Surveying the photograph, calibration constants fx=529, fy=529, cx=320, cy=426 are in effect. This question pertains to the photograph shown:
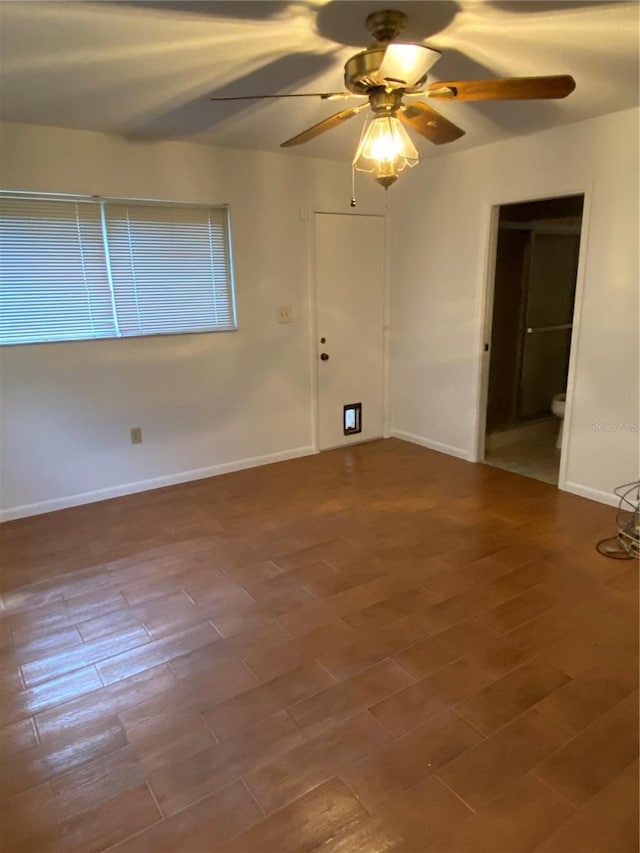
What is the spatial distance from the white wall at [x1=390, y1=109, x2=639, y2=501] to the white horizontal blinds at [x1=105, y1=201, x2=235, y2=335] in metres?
1.63

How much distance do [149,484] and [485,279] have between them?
2951 millimetres

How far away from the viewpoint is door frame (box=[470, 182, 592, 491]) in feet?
11.0

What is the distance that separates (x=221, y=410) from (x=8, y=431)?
1.44m

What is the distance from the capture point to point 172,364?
3.87 meters

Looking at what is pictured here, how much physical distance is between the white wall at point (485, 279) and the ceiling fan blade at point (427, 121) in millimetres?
1494

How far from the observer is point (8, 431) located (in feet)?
11.1

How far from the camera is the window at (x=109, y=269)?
3266mm

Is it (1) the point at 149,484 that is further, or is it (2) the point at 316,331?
(2) the point at 316,331

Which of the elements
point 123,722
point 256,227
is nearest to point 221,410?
point 256,227

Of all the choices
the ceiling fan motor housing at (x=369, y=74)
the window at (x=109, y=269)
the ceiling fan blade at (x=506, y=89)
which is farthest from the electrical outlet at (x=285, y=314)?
the ceiling fan blade at (x=506, y=89)

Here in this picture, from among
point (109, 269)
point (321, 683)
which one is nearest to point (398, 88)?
point (321, 683)

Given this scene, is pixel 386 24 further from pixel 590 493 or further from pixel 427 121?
pixel 590 493

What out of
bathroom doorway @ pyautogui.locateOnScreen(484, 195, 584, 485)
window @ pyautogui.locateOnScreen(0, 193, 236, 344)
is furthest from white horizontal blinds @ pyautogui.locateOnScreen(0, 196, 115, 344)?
bathroom doorway @ pyautogui.locateOnScreen(484, 195, 584, 485)

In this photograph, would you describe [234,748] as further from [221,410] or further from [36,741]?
[221,410]
